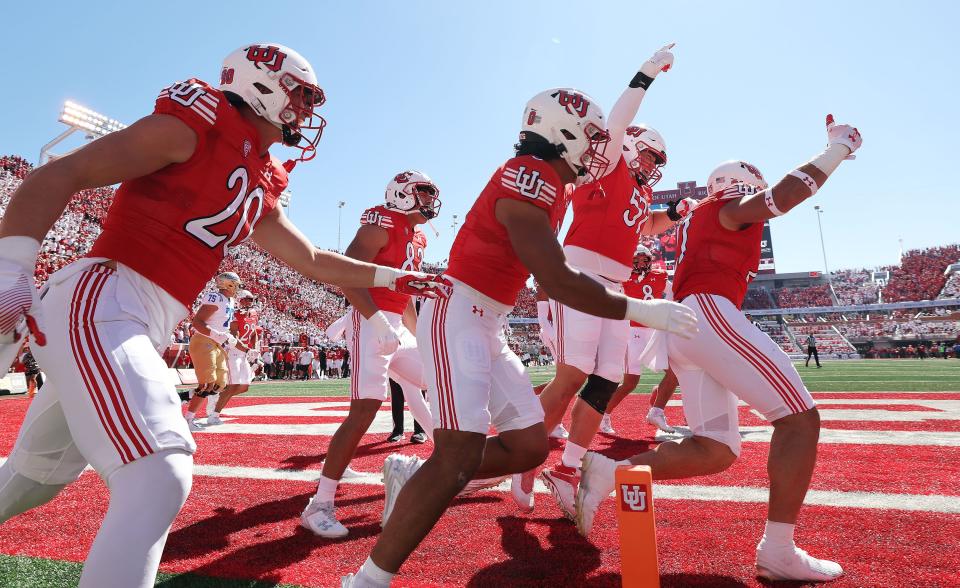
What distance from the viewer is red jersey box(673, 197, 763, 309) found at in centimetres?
333

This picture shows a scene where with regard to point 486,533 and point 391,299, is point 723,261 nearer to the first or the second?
point 486,533

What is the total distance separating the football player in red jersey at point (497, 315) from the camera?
2.32 metres

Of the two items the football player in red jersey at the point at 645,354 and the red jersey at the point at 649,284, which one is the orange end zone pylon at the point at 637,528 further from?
the red jersey at the point at 649,284

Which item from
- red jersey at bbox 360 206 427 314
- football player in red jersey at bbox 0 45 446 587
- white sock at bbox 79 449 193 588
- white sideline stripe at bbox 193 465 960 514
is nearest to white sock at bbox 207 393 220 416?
white sideline stripe at bbox 193 465 960 514

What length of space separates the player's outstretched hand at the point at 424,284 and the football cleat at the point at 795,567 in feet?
6.06

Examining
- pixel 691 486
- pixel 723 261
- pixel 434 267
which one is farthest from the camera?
pixel 434 267

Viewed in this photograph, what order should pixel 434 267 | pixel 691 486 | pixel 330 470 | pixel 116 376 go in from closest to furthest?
pixel 116 376, pixel 330 470, pixel 691 486, pixel 434 267

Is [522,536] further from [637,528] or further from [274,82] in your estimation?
[274,82]

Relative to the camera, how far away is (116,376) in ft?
5.60

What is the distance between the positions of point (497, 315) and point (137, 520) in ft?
5.35

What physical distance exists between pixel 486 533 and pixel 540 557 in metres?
0.47

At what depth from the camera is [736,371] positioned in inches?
119

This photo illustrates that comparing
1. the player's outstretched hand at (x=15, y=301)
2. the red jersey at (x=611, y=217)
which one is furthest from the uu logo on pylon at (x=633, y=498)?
the red jersey at (x=611, y=217)

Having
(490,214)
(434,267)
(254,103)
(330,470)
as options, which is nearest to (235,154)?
(254,103)
